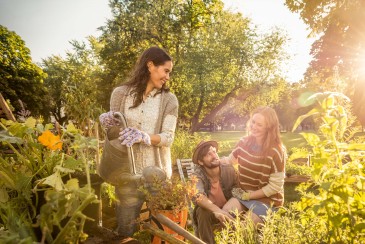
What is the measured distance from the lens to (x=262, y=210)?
2.77 meters

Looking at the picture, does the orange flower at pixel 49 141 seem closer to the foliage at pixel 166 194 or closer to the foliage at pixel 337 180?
the foliage at pixel 166 194

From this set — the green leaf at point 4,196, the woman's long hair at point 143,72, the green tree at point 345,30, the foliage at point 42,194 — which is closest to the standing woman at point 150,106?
the woman's long hair at point 143,72

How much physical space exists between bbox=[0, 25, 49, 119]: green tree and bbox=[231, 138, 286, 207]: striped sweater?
2900 centimetres

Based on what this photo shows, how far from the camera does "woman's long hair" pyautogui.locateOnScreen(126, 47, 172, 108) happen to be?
257cm

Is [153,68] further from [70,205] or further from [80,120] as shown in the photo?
[80,120]

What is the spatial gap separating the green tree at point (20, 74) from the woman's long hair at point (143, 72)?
28.6 meters

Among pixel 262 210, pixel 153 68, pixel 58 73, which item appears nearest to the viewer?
pixel 153 68

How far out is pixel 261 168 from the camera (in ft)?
9.64

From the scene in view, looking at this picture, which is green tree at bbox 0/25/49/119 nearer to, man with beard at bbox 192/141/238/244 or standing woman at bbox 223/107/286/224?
man with beard at bbox 192/141/238/244

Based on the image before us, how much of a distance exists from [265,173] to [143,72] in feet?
5.20

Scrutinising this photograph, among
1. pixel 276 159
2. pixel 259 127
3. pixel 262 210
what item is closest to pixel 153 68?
pixel 259 127

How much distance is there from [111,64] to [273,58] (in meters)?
10.3

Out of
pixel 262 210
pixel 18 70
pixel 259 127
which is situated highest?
pixel 18 70

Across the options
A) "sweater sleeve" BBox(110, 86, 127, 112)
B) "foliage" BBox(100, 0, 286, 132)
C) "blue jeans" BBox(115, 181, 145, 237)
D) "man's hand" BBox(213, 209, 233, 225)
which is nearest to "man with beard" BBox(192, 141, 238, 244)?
"man's hand" BBox(213, 209, 233, 225)
